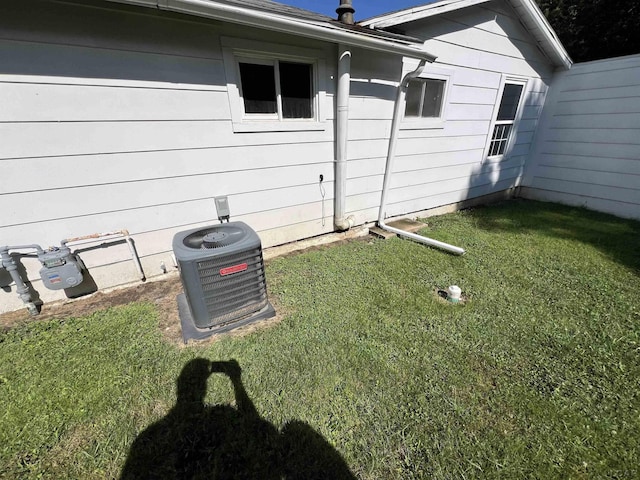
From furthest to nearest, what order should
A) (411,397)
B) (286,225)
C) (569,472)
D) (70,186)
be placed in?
1. (286,225)
2. (70,186)
3. (411,397)
4. (569,472)

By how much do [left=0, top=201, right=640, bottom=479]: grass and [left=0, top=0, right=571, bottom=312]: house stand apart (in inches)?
40.4

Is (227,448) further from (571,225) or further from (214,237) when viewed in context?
(571,225)

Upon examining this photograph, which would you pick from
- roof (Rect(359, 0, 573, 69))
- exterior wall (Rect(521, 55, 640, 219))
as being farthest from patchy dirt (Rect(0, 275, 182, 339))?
exterior wall (Rect(521, 55, 640, 219))

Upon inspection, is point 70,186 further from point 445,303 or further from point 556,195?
point 556,195

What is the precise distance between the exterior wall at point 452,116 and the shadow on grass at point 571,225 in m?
0.87

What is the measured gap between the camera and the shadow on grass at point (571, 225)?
3.90m

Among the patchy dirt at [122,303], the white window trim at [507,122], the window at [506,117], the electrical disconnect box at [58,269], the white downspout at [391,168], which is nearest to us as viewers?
the electrical disconnect box at [58,269]

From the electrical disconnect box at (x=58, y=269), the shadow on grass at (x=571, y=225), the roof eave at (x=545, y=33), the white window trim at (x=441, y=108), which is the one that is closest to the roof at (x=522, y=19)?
the roof eave at (x=545, y=33)

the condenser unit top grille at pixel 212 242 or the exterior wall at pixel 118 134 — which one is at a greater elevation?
the exterior wall at pixel 118 134

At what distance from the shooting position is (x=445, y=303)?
264 cm

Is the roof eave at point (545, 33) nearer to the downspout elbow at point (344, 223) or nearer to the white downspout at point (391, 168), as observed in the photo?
the white downspout at point (391, 168)

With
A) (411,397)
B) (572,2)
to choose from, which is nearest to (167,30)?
(411,397)

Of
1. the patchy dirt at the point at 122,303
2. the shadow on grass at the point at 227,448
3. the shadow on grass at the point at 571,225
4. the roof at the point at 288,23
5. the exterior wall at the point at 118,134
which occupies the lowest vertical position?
the shadow on grass at the point at 571,225

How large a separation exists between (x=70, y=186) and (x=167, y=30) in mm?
1750
